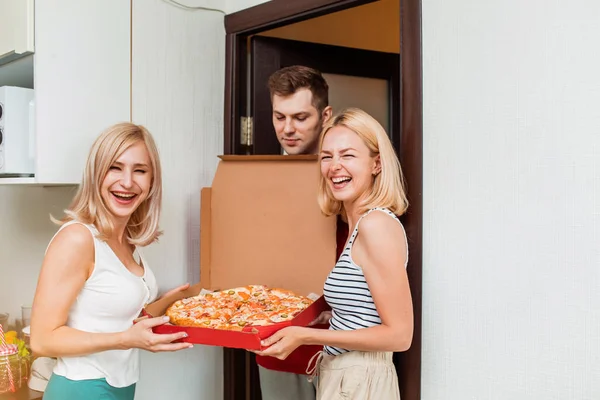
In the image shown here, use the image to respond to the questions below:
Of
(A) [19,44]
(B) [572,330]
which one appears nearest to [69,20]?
(A) [19,44]

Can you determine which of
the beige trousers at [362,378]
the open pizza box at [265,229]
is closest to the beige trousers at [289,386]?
the open pizza box at [265,229]

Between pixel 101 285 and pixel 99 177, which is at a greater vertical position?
pixel 99 177

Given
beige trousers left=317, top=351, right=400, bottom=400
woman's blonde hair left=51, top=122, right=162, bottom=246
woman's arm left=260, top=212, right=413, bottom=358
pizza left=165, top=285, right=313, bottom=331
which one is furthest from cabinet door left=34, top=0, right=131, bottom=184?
beige trousers left=317, top=351, right=400, bottom=400

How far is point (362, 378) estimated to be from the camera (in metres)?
1.57

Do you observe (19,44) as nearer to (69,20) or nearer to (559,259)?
(69,20)

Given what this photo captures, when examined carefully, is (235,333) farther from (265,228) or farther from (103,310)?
(265,228)

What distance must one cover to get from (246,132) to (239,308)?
919 mm

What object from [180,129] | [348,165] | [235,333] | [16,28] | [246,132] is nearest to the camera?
[235,333]

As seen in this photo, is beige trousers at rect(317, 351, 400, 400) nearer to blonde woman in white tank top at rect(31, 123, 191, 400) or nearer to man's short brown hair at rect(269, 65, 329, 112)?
blonde woman in white tank top at rect(31, 123, 191, 400)

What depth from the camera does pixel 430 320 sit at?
1692mm

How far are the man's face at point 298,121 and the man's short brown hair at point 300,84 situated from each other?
0.02 meters

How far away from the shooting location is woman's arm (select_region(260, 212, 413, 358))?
1.47 meters

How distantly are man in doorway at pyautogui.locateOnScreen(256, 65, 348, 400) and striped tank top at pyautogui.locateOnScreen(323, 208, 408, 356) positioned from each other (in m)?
0.50

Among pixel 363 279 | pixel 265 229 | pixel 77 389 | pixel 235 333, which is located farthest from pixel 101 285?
pixel 363 279
